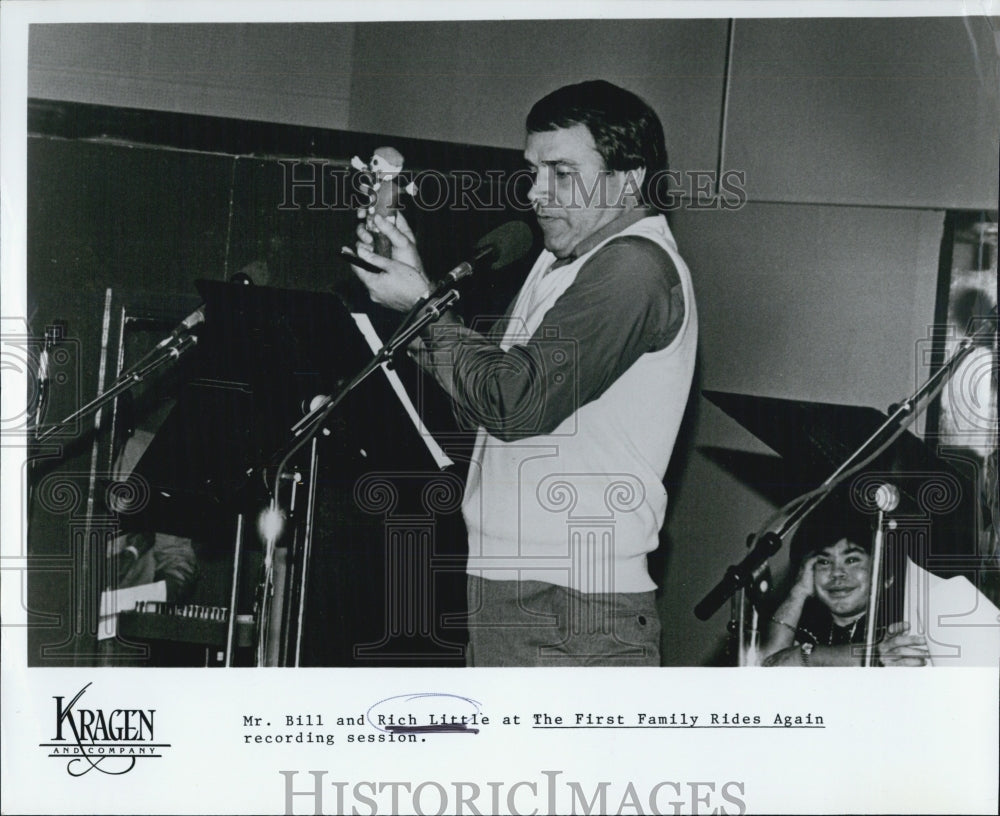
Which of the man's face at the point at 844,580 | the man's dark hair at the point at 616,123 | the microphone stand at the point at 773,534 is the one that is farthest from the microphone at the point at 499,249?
the man's face at the point at 844,580

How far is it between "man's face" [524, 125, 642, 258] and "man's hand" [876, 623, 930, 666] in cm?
130

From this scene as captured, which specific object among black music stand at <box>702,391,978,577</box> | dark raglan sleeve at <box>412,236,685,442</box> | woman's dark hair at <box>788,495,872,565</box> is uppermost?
dark raglan sleeve at <box>412,236,685,442</box>

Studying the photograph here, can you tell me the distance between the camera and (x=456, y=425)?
8.20 ft

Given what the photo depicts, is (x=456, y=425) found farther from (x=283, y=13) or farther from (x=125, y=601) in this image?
(x=283, y=13)

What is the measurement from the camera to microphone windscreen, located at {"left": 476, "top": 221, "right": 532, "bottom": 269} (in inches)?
98.5

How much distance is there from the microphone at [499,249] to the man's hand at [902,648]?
4.50 feet

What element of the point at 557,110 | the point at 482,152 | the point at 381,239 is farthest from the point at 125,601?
the point at 557,110

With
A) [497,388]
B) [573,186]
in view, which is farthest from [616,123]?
[497,388]

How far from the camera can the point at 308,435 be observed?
249 cm

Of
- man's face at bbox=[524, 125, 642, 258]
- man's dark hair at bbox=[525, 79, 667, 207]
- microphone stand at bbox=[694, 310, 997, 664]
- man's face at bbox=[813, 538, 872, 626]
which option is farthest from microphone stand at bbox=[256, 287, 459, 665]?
man's face at bbox=[813, 538, 872, 626]

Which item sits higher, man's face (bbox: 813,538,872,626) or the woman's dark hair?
the woman's dark hair

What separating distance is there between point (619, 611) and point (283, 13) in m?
1.78

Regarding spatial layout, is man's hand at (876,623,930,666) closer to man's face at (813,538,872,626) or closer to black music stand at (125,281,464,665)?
man's face at (813,538,872,626)

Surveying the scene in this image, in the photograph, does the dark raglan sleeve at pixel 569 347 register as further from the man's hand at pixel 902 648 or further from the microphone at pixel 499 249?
the man's hand at pixel 902 648
